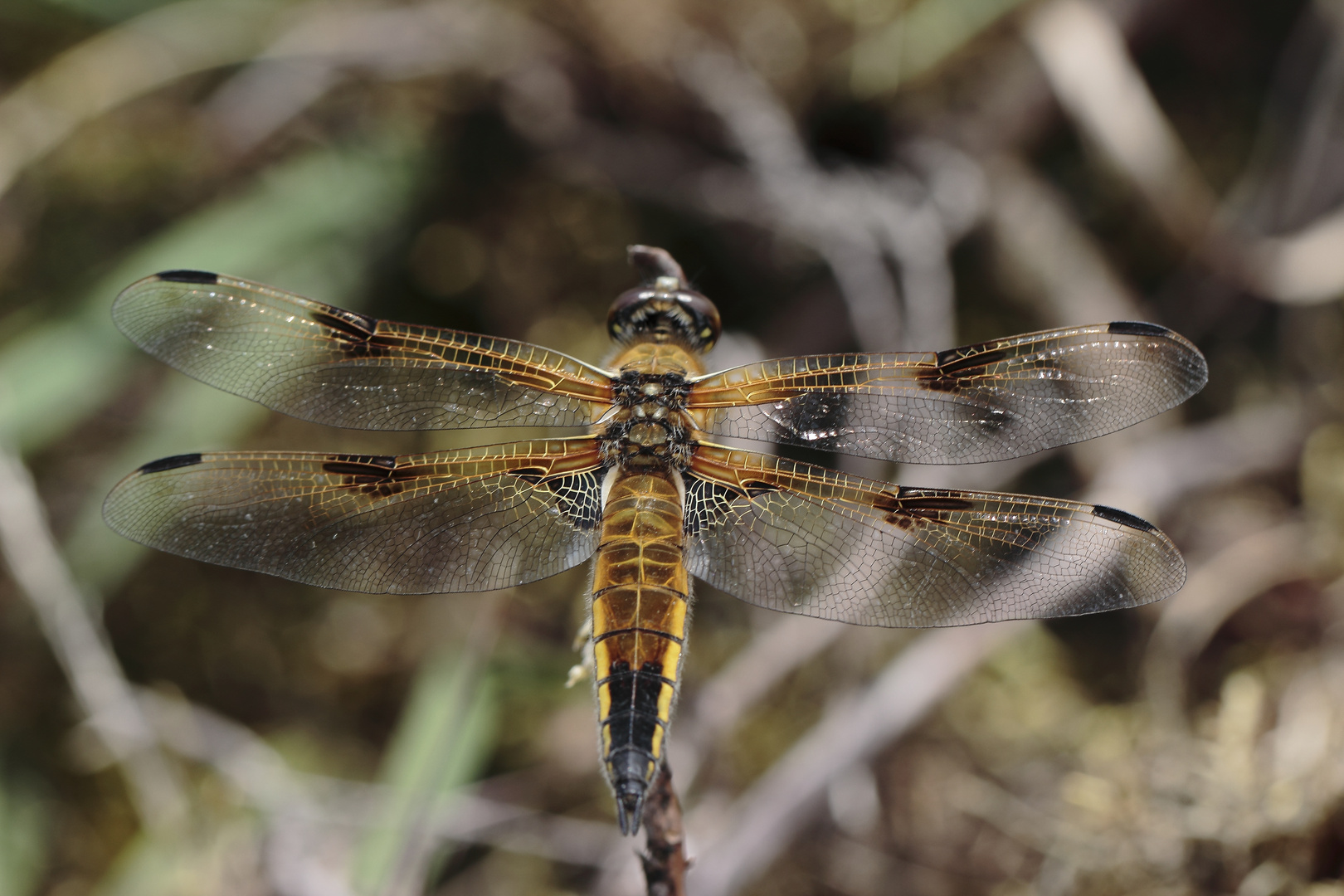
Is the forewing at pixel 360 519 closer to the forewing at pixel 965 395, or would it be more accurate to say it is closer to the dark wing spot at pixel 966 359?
the forewing at pixel 965 395

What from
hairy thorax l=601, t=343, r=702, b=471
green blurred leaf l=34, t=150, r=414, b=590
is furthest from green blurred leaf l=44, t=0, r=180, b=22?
hairy thorax l=601, t=343, r=702, b=471

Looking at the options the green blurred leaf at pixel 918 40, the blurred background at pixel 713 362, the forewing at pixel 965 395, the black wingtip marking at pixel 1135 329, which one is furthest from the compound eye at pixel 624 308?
the green blurred leaf at pixel 918 40

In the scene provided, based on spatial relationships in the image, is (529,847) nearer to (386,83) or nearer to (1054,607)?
(1054,607)

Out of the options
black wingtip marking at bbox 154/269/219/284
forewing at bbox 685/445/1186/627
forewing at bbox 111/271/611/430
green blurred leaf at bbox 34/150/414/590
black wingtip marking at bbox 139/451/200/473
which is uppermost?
green blurred leaf at bbox 34/150/414/590

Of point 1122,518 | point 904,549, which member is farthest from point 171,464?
point 1122,518

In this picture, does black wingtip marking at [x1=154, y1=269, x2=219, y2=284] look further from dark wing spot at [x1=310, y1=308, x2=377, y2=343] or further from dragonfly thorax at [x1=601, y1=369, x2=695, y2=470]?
dragonfly thorax at [x1=601, y1=369, x2=695, y2=470]

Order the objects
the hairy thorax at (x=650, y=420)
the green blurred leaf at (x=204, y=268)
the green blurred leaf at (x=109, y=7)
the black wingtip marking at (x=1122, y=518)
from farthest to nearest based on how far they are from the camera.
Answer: the green blurred leaf at (x=109, y=7)
the green blurred leaf at (x=204, y=268)
the hairy thorax at (x=650, y=420)
the black wingtip marking at (x=1122, y=518)
